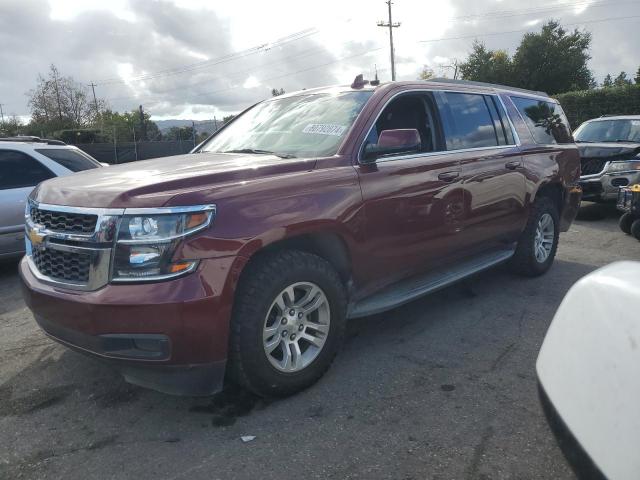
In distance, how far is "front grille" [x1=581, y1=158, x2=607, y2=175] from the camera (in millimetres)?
9086

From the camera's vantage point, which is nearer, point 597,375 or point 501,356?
A: point 597,375

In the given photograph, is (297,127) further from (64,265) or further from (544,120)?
(544,120)

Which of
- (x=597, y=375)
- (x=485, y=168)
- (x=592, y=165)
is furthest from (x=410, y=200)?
(x=592, y=165)

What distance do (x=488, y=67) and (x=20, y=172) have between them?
43.6 meters

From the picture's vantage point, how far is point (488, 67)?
143 feet

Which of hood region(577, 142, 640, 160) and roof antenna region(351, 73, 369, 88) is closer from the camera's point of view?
roof antenna region(351, 73, 369, 88)

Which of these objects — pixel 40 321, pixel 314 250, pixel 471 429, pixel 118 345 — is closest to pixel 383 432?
pixel 471 429

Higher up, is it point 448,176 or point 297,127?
point 297,127

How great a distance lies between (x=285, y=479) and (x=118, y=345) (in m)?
1.04

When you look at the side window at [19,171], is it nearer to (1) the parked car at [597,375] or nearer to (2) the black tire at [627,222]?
(1) the parked car at [597,375]

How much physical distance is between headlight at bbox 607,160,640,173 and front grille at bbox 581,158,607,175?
313mm

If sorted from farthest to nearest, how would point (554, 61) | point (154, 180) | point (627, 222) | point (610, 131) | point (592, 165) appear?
1. point (554, 61)
2. point (610, 131)
3. point (592, 165)
4. point (627, 222)
5. point (154, 180)

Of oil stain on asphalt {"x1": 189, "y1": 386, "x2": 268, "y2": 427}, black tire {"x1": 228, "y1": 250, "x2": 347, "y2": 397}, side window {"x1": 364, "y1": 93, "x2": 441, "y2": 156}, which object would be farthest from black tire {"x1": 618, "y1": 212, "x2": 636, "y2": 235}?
oil stain on asphalt {"x1": 189, "y1": 386, "x2": 268, "y2": 427}

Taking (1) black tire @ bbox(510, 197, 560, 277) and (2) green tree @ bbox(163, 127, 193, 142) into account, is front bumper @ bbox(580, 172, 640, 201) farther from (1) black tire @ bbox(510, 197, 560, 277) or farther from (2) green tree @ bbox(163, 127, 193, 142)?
(2) green tree @ bbox(163, 127, 193, 142)
